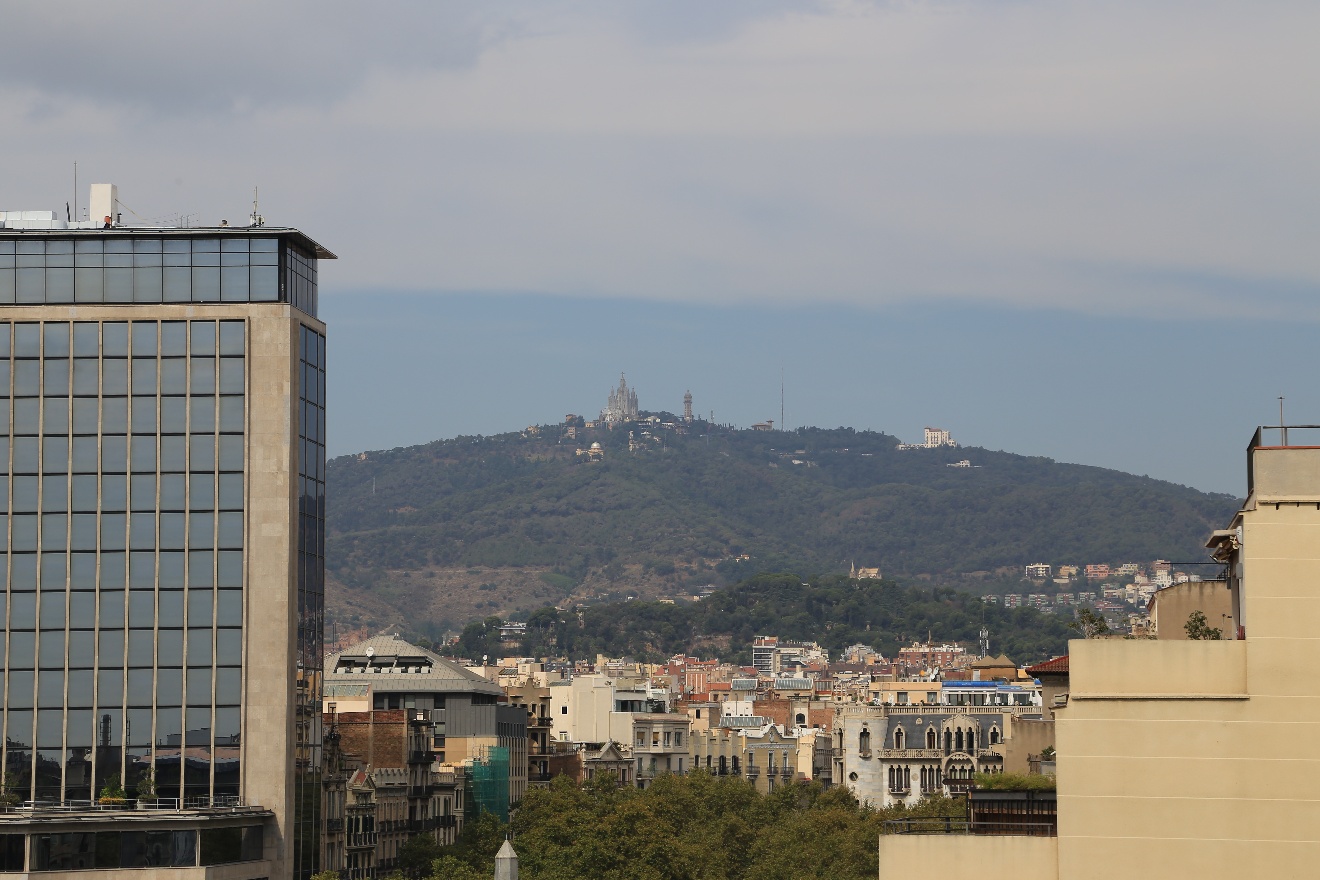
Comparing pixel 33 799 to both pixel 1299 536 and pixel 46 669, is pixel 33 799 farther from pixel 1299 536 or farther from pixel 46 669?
pixel 1299 536

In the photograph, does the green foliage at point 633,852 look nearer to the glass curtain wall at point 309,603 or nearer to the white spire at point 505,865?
the glass curtain wall at point 309,603

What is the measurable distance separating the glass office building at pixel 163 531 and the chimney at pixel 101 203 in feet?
9.83

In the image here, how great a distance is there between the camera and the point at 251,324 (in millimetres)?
133125

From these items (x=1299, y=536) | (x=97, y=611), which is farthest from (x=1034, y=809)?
(x=97, y=611)

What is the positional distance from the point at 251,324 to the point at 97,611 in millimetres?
17880

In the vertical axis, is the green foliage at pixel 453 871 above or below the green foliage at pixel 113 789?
below

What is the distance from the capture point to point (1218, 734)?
167 ft

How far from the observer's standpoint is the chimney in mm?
137875

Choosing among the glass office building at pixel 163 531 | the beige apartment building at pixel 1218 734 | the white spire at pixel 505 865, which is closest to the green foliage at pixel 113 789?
the glass office building at pixel 163 531

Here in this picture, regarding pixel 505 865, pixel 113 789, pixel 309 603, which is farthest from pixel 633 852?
pixel 113 789

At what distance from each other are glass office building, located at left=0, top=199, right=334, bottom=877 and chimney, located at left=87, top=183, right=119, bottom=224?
299 cm

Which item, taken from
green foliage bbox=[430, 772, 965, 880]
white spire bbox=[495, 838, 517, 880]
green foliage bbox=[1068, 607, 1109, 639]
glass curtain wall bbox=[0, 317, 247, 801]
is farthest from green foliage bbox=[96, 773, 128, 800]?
green foliage bbox=[1068, 607, 1109, 639]

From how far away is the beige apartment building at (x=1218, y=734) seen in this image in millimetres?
50562

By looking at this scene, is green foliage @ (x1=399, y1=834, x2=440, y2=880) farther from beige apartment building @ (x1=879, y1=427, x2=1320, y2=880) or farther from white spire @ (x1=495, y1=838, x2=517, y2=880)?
beige apartment building @ (x1=879, y1=427, x2=1320, y2=880)
